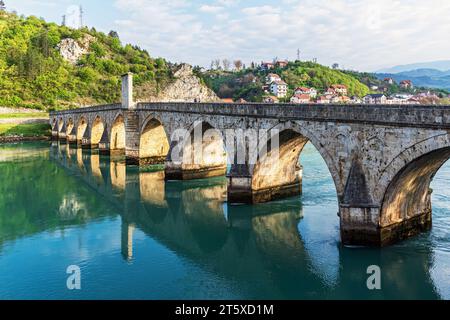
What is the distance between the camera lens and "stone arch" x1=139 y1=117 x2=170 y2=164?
106 feet

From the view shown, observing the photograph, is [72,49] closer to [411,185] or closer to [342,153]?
[342,153]

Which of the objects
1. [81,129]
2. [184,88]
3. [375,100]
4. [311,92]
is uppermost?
[184,88]

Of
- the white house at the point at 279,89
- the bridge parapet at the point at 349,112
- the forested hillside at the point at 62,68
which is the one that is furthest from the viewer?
the white house at the point at 279,89

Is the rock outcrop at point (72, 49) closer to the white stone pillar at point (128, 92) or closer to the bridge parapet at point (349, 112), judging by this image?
the white stone pillar at point (128, 92)

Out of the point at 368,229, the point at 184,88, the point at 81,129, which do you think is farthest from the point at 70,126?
the point at 368,229

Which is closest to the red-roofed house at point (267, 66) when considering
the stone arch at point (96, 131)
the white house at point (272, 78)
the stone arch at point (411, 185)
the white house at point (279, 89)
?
the white house at point (272, 78)

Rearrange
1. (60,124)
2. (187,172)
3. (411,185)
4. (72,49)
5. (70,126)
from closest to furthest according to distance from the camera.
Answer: (411,185), (187,172), (70,126), (60,124), (72,49)

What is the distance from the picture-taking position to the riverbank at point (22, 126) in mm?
57691

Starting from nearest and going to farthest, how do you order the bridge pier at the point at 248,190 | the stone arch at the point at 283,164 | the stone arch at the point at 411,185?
the stone arch at the point at 411,185 → the stone arch at the point at 283,164 → the bridge pier at the point at 248,190

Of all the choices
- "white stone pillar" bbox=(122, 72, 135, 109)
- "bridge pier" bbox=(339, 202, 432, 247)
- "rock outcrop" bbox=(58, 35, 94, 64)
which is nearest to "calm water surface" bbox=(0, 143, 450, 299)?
"bridge pier" bbox=(339, 202, 432, 247)

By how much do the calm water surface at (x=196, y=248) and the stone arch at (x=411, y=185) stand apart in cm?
77

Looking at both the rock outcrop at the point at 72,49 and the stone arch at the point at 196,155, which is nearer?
the stone arch at the point at 196,155

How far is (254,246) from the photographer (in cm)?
1585

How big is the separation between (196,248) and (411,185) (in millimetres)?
7965
